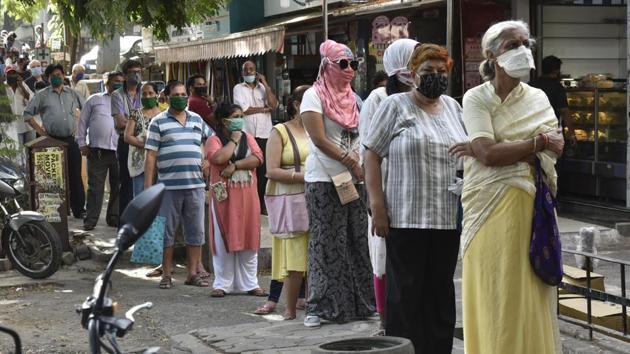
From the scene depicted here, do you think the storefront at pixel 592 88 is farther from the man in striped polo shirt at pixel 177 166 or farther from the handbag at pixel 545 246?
the handbag at pixel 545 246

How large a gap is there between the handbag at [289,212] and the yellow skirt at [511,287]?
9.69ft

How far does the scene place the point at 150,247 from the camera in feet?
37.8

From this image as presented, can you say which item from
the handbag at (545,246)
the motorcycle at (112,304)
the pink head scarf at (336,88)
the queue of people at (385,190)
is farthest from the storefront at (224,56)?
the motorcycle at (112,304)

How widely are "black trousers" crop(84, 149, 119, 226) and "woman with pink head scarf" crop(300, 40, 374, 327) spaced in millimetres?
6801

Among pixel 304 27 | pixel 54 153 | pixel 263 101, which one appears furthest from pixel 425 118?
pixel 304 27

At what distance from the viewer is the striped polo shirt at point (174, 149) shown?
10875 mm

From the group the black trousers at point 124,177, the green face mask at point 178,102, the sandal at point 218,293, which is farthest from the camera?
the black trousers at point 124,177

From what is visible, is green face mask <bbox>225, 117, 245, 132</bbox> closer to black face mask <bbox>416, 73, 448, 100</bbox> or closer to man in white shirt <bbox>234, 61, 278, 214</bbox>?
black face mask <bbox>416, 73, 448, 100</bbox>

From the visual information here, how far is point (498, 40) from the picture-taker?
5938 millimetres

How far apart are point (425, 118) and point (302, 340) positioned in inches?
78.5

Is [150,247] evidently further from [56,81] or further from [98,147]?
[56,81]

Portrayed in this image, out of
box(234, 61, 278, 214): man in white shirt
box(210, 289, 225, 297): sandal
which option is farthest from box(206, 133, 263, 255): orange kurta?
box(234, 61, 278, 214): man in white shirt

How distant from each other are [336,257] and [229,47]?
11776 millimetres

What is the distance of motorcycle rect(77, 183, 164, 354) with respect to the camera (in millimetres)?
3311
